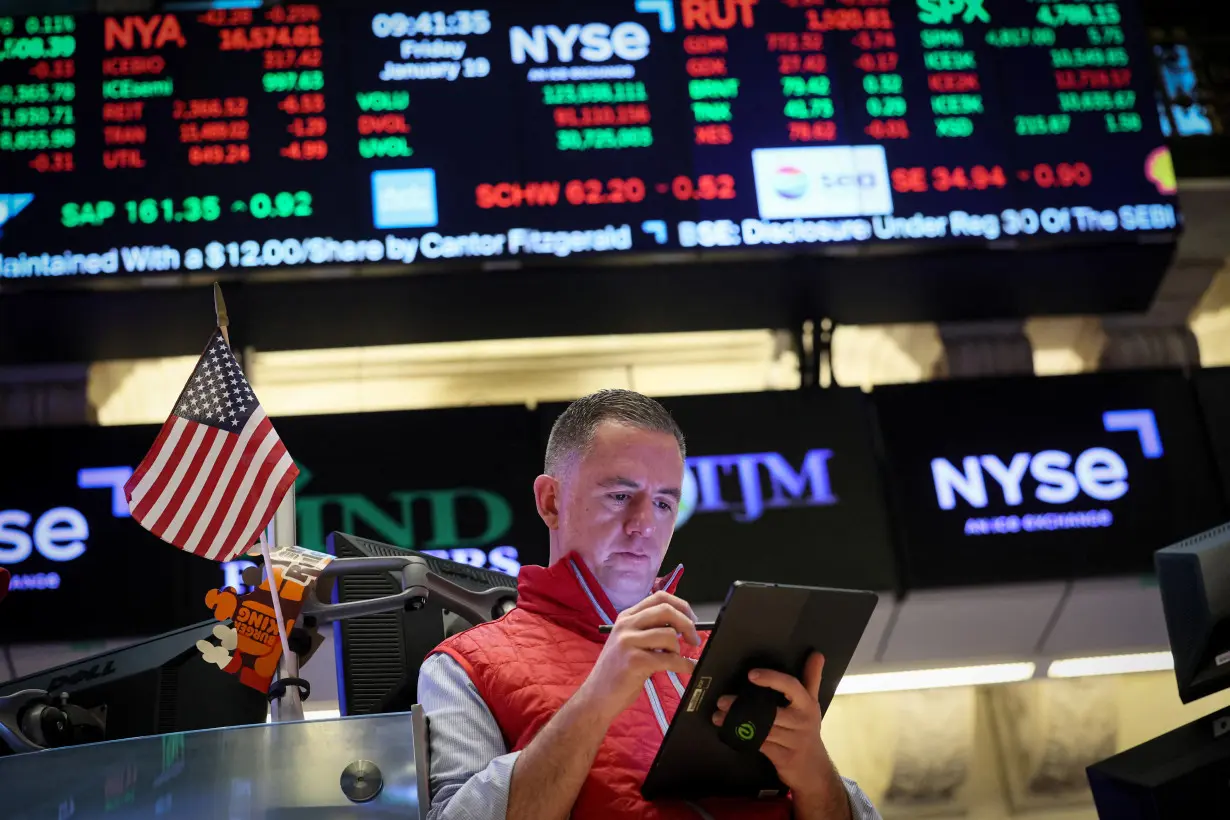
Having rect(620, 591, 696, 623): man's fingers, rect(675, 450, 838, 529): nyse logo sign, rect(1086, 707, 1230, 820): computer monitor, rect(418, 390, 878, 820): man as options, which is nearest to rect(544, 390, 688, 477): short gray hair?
rect(418, 390, 878, 820): man

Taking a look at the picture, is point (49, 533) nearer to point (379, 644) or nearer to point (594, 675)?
point (379, 644)

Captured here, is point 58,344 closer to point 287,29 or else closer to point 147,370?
point 147,370

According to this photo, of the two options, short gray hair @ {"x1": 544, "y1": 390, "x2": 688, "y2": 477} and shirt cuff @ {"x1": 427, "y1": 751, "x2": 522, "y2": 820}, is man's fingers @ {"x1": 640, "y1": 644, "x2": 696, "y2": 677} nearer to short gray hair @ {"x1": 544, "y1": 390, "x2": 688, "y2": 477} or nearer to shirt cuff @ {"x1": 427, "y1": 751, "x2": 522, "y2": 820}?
shirt cuff @ {"x1": 427, "y1": 751, "x2": 522, "y2": 820}

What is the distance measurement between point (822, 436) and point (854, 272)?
669 mm

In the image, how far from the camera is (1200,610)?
231 centimetres

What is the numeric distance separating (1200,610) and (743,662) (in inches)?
37.7

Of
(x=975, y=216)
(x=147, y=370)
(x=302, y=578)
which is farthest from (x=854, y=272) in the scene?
(x=302, y=578)

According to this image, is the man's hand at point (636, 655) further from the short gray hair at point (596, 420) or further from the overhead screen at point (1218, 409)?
the overhead screen at point (1218, 409)

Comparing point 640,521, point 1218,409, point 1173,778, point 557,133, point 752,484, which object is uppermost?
point 557,133

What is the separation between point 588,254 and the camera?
509 cm

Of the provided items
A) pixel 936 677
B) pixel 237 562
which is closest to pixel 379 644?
pixel 237 562

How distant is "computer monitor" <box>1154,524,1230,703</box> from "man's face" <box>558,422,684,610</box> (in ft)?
2.93

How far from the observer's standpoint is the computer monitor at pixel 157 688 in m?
2.41

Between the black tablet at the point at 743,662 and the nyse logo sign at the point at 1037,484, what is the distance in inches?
138
